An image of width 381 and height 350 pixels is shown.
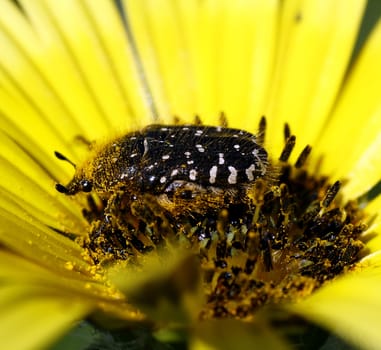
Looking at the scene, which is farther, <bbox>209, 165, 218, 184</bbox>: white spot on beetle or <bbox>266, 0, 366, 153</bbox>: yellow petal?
<bbox>266, 0, 366, 153</bbox>: yellow petal

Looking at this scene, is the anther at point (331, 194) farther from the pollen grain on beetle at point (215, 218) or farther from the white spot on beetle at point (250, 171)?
the white spot on beetle at point (250, 171)

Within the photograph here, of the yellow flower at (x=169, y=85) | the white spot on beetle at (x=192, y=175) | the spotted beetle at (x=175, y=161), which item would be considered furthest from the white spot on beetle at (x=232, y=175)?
the yellow flower at (x=169, y=85)

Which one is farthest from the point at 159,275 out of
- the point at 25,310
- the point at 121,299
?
the point at 121,299

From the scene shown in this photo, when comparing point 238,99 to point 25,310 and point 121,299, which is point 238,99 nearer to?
point 121,299

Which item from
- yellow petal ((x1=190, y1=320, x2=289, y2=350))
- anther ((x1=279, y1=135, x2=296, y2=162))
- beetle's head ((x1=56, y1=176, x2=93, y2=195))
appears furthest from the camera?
anther ((x1=279, y1=135, x2=296, y2=162))

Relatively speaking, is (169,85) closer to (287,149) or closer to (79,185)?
(287,149)

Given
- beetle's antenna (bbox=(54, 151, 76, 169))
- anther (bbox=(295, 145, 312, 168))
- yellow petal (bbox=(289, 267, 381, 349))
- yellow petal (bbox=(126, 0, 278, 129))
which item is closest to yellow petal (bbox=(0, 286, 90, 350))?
yellow petal (bbox=(289, 267, 381, 349))

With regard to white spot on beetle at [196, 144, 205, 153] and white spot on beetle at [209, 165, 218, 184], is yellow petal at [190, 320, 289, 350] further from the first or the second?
white spot on beetle at [196, 144, 205, 153]

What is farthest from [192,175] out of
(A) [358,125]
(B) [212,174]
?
(A) [358,125]
